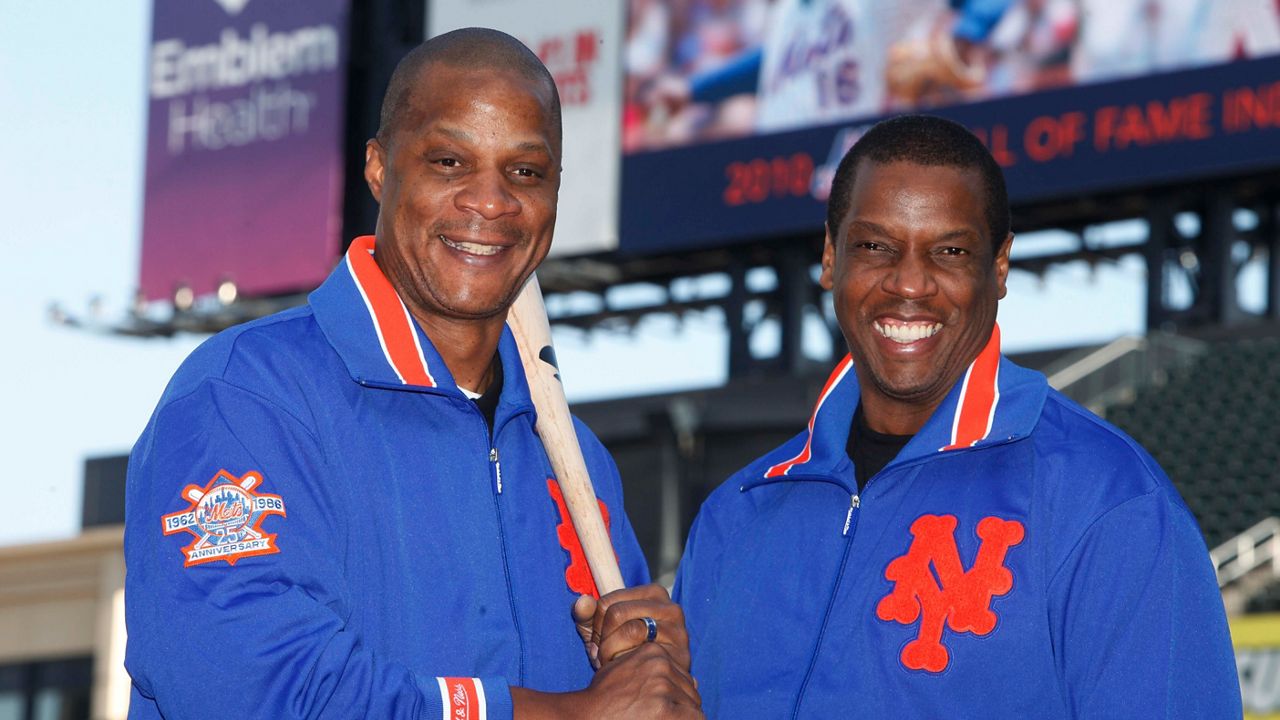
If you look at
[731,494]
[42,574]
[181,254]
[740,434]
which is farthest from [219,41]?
[731,494]

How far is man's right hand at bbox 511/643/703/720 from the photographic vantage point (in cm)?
268

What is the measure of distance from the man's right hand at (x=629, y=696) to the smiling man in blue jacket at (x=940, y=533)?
0.45m

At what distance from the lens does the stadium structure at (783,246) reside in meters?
16.8

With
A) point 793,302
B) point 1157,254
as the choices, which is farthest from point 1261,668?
point 793,302

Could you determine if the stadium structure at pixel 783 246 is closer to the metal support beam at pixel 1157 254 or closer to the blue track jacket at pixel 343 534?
the metal support beam at pixel 1157 254

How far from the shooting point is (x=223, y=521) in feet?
8.52

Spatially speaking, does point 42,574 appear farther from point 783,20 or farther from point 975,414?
point 975,414

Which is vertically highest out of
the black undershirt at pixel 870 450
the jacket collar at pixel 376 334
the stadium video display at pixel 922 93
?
the stadium video display at pixel 922 93

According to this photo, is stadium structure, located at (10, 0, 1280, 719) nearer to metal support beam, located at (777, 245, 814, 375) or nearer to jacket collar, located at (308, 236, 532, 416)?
metal support beam, located at (777, 245, 814, 375)

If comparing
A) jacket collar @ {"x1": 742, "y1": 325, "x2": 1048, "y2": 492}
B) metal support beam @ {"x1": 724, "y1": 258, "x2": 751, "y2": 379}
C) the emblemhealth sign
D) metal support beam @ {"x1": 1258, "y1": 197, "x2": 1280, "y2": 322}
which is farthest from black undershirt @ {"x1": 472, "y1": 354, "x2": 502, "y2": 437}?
metal support beam @ {"x1": 724, "y1": 258, "x2": 751, "y2": 379}

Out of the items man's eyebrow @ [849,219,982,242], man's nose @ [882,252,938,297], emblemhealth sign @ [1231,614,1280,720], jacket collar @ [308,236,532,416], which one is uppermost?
man's eyebrow @ [849,219,982,242]

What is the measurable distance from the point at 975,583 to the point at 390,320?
41.5 inches

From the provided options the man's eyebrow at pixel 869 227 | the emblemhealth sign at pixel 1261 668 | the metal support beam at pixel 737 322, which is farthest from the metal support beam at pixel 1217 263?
the man's eyebrow at pixel 869 227

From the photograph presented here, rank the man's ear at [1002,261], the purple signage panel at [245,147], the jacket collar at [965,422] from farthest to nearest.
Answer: the purple signage panel at [245,147] < the man's ear at [1002,261] < the jacket collar at [965,422]
